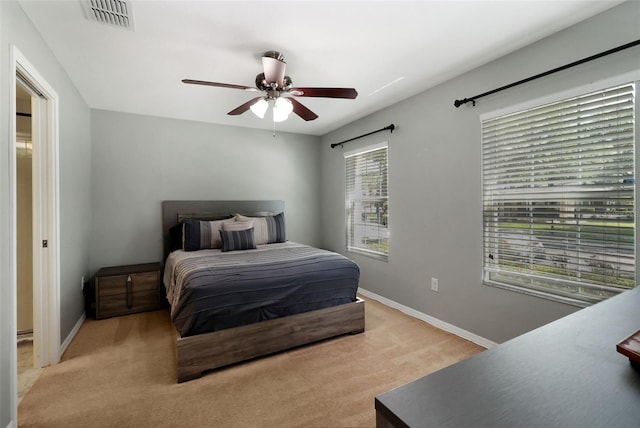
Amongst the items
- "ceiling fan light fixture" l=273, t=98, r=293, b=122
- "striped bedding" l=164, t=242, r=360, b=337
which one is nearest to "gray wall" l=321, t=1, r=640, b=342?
"striped bedding" l=164, t=242, r=360, b=337

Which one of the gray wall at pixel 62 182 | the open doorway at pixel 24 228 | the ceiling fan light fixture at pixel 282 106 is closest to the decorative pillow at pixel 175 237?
the gray wall at pixel 62 182

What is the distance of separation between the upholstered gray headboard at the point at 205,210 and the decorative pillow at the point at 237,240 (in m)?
0.76

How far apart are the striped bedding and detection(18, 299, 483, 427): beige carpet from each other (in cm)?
38

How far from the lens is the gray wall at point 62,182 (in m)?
1.53

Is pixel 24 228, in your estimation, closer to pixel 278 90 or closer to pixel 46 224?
pixel 46 224

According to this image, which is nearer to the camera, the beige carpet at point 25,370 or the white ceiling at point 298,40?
the white ceiling at point 298,40

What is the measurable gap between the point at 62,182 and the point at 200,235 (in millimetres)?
1408

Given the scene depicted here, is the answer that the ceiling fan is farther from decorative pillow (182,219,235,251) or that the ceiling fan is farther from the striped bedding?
decorative pillow (182,219,235,251)

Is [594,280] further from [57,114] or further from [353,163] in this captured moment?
[57,114]

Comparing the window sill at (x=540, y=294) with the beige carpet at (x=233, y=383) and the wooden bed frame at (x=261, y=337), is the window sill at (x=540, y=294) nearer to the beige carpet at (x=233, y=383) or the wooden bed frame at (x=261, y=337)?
the beige carpet at (x=233, y=383)

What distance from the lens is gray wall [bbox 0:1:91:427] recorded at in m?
1.53

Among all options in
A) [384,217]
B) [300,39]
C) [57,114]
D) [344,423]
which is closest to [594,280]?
[344,423]

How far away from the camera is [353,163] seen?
4277mm

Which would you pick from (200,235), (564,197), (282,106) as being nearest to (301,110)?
(282,106)
